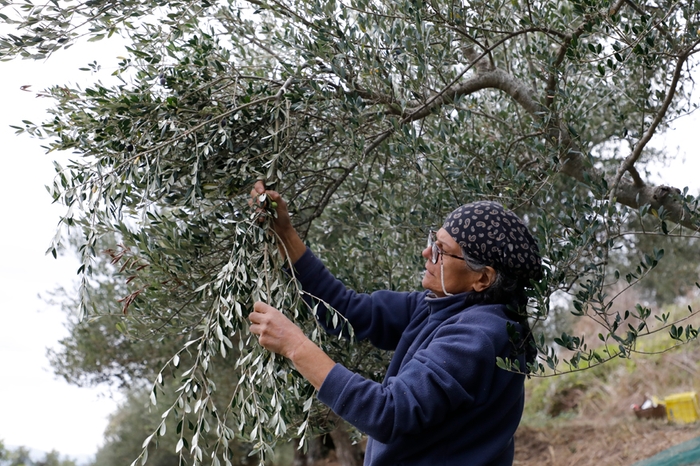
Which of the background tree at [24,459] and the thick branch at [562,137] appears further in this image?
the background tree at [24,459]

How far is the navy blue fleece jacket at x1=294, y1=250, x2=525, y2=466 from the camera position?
2416 mm

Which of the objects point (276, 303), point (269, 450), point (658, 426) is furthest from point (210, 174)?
point (658, 426)

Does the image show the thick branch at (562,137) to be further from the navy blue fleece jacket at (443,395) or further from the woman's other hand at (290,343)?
the woman's other hand at (290,343)

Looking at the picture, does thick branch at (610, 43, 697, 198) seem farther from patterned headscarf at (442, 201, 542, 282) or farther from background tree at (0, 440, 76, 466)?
background tree at (0, 440, 76, 466)

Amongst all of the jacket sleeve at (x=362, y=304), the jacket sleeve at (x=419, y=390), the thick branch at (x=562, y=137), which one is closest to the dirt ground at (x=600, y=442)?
the thick branch at (x=562, y=137)

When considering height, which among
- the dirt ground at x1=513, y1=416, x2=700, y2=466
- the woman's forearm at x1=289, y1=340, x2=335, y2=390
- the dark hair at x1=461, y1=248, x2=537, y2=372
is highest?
the dark hair at x1=461, y1=248, x2=537, y2=372

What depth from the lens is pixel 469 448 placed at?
8.69ft

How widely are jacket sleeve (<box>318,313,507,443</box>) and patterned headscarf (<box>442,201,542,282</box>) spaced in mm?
398

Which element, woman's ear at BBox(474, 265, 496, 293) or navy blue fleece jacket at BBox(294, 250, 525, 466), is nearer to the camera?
navy blue fleece jacket at BBox(294, 250, 525, 466)

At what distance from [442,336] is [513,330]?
0.29m

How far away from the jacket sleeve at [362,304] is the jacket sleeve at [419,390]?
72cm

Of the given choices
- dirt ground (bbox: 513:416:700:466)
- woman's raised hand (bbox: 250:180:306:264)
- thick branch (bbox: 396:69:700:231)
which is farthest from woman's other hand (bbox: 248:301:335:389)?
dirt ground (bbox: 513:416:700:466)

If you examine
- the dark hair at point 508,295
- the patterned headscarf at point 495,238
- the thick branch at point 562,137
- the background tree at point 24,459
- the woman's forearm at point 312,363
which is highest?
the thick branch at point 562,137

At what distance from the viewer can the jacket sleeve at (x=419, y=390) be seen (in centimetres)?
240
